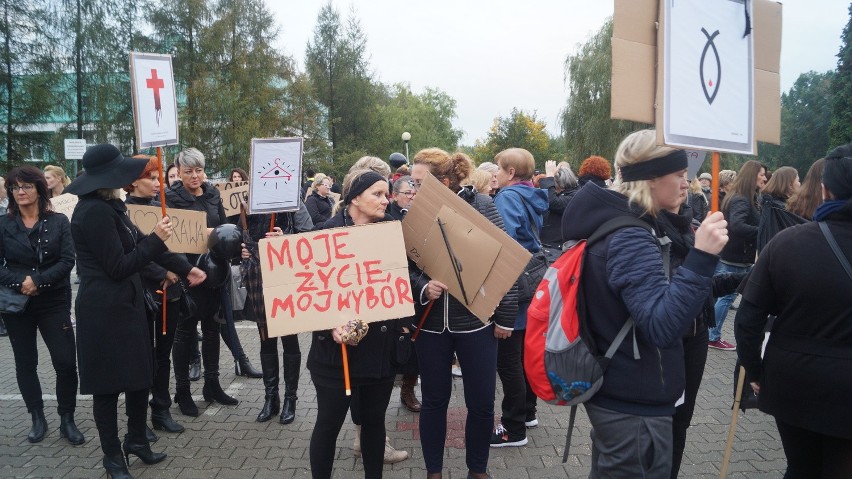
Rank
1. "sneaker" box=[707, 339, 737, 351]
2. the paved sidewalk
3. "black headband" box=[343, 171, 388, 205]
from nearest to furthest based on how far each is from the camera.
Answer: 1. "black headband" box=[343, 171, 388, 205]
2. the paved sidewalk
3. "sneaker" box=[707, 339, 737, 351]

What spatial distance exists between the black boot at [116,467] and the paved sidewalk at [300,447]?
0.81ft

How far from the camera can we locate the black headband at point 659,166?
2.36 m

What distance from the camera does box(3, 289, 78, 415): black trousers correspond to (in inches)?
188

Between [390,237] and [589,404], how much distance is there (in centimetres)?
140

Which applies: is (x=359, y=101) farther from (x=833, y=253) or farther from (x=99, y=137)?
(x=833, y=253)

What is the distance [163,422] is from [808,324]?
470cm

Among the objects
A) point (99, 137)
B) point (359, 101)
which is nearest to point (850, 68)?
point (359, 101)

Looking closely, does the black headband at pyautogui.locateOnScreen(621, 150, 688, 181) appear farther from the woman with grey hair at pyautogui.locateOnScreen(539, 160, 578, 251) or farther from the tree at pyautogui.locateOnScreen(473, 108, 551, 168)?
the tree at pyautogui.locateOnScreen(473, 108, 551, 168)

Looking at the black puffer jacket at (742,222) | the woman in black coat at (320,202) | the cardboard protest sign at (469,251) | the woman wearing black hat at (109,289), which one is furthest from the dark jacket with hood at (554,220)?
the woman wearing black hat at (109,289)

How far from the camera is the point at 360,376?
128 inches

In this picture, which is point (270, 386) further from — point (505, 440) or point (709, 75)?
point (709, 75)

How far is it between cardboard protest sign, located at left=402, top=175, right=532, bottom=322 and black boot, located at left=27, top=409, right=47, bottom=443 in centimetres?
365

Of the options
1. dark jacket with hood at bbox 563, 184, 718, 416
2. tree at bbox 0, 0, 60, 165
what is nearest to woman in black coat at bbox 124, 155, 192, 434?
dark jacket with hood at bbox 563, 184, 718, 416

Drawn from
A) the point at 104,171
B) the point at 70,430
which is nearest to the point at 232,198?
the point at 104,171
